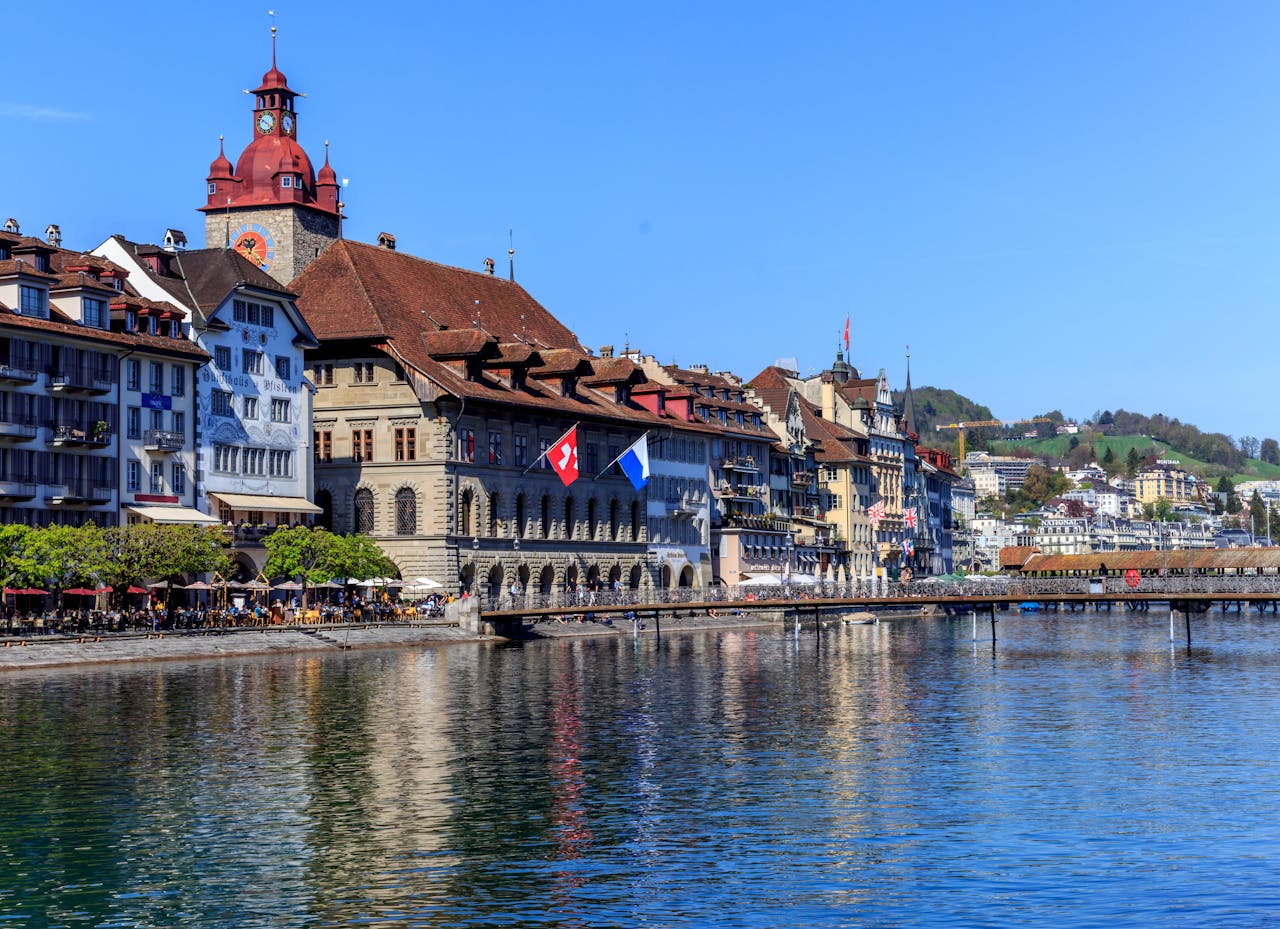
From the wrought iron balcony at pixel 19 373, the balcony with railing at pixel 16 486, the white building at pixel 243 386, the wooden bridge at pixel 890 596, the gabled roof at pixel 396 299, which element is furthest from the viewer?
the gabled roof at pixel 396 299

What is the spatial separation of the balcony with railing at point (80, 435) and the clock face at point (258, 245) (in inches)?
1576

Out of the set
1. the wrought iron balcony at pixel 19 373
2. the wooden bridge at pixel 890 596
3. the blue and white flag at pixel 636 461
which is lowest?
the wooden bridge at pixel 890 596

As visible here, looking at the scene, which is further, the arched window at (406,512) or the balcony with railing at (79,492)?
the arched window at (406,512)

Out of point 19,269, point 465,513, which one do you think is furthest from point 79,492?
point 465,513

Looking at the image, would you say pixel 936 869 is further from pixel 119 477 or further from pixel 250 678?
pixel 119 477

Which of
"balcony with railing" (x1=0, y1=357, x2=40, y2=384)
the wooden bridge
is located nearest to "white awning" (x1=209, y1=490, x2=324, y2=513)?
the wooden bridge

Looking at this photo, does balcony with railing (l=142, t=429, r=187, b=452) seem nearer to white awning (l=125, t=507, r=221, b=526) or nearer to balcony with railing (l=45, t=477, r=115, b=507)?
white awning (l=125, t=507, r=221, b=526)

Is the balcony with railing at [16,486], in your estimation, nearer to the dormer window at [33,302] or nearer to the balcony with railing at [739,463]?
the dormer window at [33,302]

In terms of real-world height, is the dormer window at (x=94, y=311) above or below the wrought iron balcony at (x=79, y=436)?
above

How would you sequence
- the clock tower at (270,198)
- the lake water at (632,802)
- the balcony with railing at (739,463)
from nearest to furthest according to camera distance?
the lake water at (632,802)
the clock tower at (270,198)
the balcony with railing at (739,463)

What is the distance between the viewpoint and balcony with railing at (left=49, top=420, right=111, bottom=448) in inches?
3420

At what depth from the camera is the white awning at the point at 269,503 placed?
3878 inches

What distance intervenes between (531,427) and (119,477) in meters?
35.1

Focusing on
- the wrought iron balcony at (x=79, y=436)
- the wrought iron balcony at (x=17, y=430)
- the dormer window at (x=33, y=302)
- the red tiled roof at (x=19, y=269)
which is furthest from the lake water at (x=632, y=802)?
the red tiled roof at (x=19, y=269)
